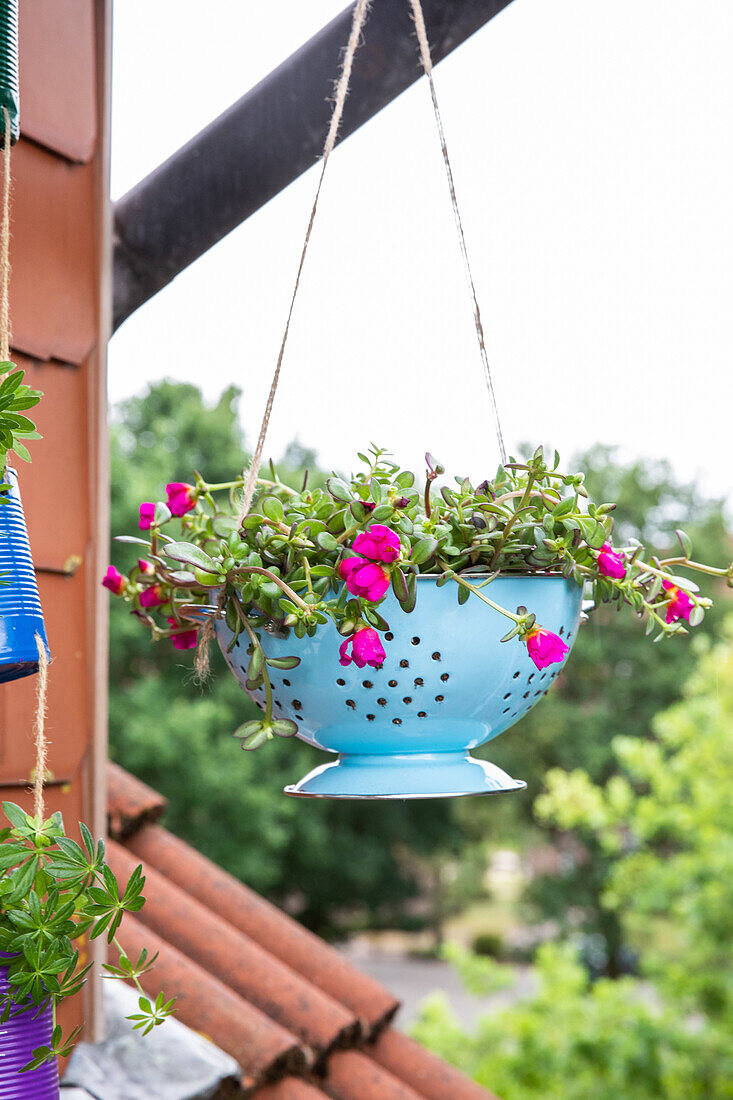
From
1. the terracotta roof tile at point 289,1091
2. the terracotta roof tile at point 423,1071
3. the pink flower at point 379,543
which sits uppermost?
the pink flower at point 379,543

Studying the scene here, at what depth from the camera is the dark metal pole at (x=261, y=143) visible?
0.85 metres

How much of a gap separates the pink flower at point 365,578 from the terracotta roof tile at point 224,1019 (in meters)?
0.72

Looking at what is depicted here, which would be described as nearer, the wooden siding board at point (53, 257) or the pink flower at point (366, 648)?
the pink flower at point (366, 648)

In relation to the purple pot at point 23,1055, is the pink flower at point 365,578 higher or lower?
higher

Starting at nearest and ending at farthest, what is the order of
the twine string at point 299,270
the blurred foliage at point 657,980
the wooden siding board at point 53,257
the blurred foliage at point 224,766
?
1. the twine string at point 299,270
2. the wooden siding board at point 53,257
3. the blurred foliage at point 657,980
4. the blurred foliage at point 224,766

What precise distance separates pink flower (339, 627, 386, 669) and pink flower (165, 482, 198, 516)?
0.70ft

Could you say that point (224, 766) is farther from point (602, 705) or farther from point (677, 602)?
point (677, 602)

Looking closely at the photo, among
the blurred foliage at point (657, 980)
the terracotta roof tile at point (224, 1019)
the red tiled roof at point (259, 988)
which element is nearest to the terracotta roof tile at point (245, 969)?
the red tiled roof at point (259, 988)

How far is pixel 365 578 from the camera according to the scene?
1.65ft

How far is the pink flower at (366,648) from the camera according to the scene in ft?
1.67

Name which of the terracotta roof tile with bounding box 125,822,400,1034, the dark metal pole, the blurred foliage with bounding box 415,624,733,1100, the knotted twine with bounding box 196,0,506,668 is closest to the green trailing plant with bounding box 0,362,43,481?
the knotted twine with bounding box 196,0,506,668

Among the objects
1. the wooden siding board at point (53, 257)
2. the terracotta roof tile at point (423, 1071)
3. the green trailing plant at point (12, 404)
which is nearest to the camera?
the green trailing plant at point (12, 404)

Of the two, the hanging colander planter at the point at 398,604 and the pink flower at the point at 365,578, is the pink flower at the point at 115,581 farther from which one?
the pink flower at the point at 365,578

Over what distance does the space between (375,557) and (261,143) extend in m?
0.56
